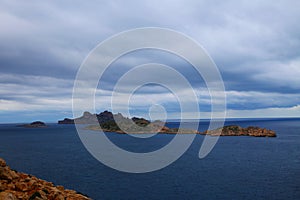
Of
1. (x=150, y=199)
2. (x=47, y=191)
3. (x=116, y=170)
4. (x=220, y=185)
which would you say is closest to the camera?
(x=47, y=191)

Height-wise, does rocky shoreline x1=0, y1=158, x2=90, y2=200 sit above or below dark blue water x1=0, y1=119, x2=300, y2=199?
above

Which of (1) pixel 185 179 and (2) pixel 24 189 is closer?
(2) pixel 24 189

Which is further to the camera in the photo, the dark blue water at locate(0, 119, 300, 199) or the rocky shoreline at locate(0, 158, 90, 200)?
the dark blue water at locate(0, 119, 300, 199)

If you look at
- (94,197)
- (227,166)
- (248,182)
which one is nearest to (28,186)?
(94,197)

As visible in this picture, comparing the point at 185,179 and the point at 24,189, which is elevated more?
the point at 24,189

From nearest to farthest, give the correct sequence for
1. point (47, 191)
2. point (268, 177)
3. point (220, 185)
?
point (47, 191)
point (220, 185)
point (268, 177)

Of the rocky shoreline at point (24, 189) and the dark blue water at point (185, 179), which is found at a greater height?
the rocky shoreline at point (24, 189)

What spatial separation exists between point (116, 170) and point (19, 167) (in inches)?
1545

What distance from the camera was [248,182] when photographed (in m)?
76.1

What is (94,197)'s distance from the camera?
203 feet

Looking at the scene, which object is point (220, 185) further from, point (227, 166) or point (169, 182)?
point (227, 166)

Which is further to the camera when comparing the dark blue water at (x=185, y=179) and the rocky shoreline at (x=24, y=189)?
the dark blue water at (x=185, y=179)

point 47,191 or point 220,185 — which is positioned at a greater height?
point 47,191

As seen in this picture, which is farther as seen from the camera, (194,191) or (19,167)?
(19,167)
